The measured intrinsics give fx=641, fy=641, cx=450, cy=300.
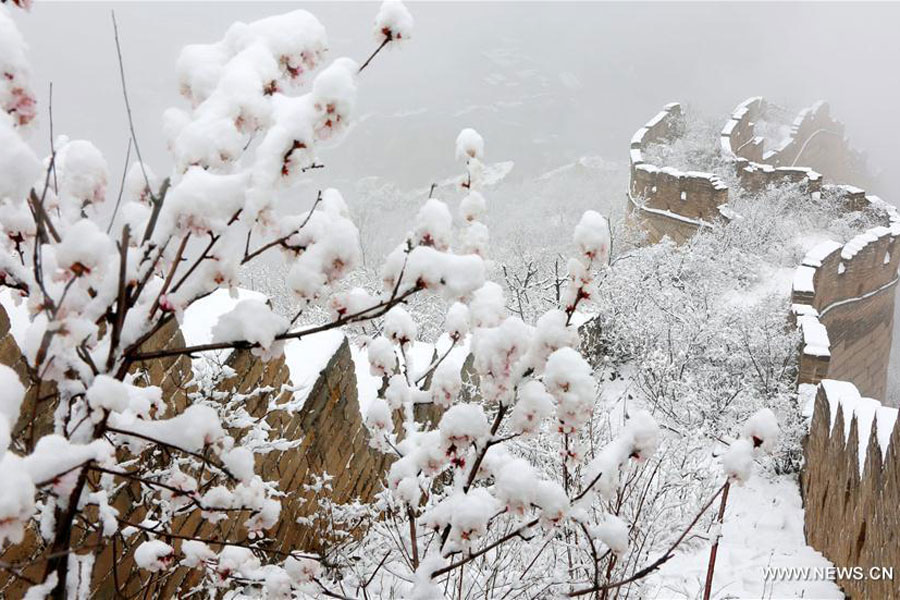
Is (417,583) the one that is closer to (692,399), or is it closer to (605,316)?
(692,399)

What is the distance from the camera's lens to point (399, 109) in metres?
59.9

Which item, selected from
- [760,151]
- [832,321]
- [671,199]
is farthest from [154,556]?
[760,151]

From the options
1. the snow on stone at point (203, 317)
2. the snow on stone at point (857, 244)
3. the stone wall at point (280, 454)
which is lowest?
the stone wall at point (280, 454)

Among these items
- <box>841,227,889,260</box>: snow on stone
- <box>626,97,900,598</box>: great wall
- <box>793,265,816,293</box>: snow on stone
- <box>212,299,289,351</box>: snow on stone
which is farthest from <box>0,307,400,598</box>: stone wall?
<box>841,227,889,260</box>: snow on stone

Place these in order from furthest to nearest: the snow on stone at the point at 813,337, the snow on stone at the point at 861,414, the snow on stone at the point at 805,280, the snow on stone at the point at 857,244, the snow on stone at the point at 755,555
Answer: the snow on stone at the point at 857,244, the snow on stone at the point at 805,280, the snow on stone at the point at 813,337, the snow on stone at the point at 755,555, the snow on stone at the point at 861,414

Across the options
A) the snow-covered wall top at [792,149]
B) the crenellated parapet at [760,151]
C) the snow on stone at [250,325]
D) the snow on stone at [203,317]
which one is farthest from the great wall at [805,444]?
the snow-covered wall top at [792,149]

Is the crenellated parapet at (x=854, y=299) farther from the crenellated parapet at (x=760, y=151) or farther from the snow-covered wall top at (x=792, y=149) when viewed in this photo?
the snow-covered wall top at (x=792, y=149)

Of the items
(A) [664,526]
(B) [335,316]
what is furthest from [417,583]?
(A) [664,526]

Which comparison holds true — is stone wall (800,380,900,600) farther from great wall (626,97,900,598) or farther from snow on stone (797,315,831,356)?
snow on stone (797,315,831,356)

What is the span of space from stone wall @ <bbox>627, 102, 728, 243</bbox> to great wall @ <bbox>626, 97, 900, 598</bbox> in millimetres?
24

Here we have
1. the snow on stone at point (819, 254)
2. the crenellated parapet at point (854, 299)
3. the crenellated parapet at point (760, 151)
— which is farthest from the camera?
the crenellated parapet at point (760, 151)

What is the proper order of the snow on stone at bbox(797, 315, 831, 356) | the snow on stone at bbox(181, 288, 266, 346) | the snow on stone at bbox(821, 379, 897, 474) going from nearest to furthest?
1. the snow on stone at bbox(181, 288, 266, 346)
2. the snow on stone at bbox(821, 379, 897, 474)
3. the snow on stone at bbox(797, 315, 831, 356)

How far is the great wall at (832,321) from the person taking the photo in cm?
352

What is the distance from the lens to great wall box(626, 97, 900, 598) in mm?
3516
